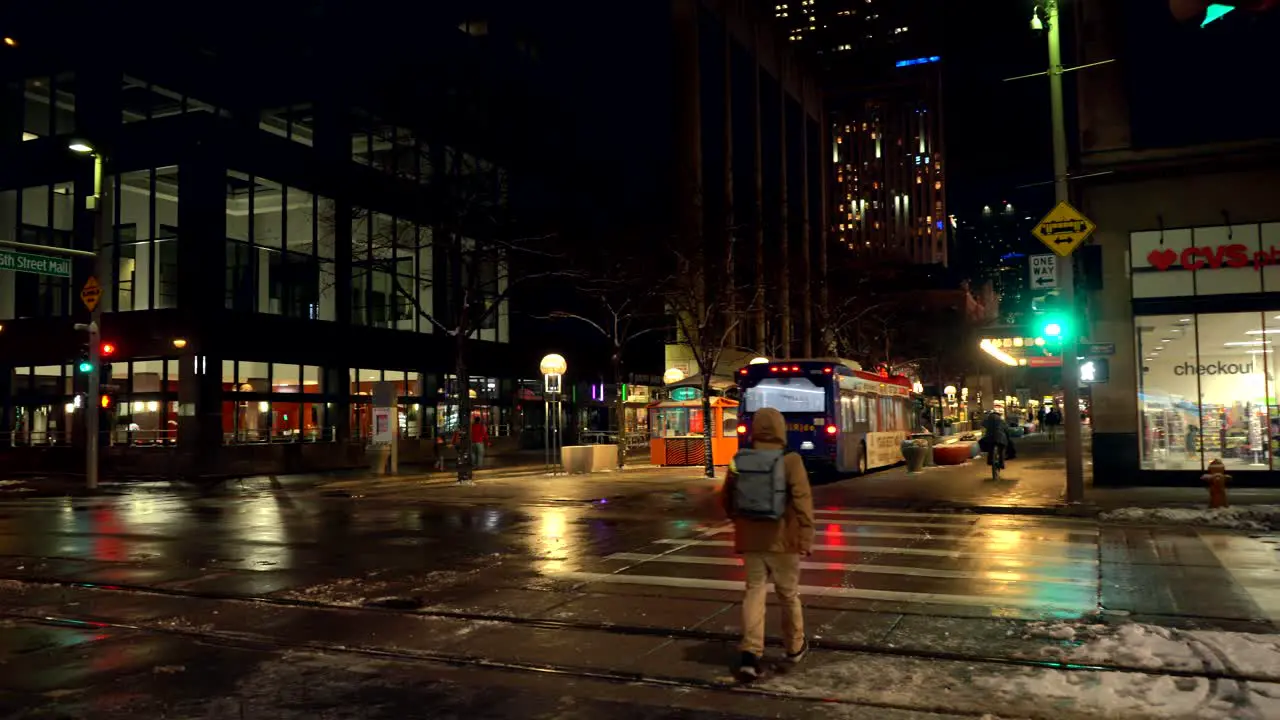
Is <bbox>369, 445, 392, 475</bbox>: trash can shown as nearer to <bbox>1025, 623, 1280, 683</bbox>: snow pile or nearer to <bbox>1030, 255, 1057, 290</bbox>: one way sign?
<bbox>1030, 255, 1057, 290</bbox>: one way sign

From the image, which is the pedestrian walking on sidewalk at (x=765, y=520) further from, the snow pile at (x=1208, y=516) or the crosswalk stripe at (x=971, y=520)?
the snow pile at (x=1208, y=516)

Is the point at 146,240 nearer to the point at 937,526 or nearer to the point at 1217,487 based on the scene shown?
the point at 937,526

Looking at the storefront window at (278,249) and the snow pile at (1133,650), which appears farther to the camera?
the storefront window at (278,249)

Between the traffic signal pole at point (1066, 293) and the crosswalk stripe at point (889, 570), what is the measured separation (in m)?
7.78

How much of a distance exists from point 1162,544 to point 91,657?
1270 cm

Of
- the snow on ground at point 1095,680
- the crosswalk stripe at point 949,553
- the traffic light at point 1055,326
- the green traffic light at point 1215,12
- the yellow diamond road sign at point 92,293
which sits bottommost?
the crosswalk stripe at point 949,553

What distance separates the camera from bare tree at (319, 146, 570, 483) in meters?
30.6

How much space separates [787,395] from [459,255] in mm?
11349

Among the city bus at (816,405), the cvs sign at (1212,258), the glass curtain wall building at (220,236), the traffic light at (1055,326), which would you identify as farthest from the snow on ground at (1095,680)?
the glass curtain wall building at (220,236)

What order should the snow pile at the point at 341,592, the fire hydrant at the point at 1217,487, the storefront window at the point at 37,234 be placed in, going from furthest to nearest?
the storefront window at the point at 37,234 < the fire hydrant at the point at 1217,487 < the snow pile at the point at 341,592

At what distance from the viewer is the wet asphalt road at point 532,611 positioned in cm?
651

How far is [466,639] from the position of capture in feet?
26.7

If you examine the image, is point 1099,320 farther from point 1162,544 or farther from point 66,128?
point 66,128

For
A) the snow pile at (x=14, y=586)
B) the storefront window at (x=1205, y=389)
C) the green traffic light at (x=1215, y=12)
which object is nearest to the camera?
the green traffic light at (x=1215, y=12)
